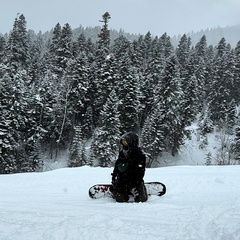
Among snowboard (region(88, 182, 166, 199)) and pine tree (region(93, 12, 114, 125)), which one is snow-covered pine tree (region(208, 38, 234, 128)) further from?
snowboard (region(88, 182, 166, 199))

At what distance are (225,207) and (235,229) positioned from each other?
3.97 ft

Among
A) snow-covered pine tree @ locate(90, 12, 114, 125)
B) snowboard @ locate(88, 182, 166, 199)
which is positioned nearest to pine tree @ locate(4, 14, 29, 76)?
snow-covered pine tree @ locate(90, 12, 114, 125)

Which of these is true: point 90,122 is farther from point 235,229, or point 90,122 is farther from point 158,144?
point 235,229

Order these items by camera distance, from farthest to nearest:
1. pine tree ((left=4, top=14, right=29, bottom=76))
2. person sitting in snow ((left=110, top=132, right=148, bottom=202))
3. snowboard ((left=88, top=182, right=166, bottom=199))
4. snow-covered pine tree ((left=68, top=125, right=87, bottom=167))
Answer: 1. pine tree ((left=4, top=14, right=29, bottom=76))
2. snow-covered pine tree ((left=68, top=125, right=87, bottom=167))
3. snowboard ((left=88, top=182, right=166, bottom=199))
4. person sitting in snow ((left=110, top=132, right=148, bottom=202))

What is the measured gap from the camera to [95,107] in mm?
43062

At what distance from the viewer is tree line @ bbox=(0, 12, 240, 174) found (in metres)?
33.0

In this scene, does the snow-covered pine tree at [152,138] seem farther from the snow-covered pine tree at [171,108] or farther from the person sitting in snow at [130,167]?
the person sitting in snow at [130,167]

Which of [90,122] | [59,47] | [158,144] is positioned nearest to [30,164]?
[90,122]

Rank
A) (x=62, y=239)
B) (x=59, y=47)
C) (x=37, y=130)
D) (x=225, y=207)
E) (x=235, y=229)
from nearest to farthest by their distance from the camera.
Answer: (x=62, y=239), (x=235, y=229), (x=225, y=207), (x=37, y=130), (x=59, y=47)

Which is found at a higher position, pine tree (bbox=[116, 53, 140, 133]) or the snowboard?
pine tree (bbox=[116, 53, 140, 133])

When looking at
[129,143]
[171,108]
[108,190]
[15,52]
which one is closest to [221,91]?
[171,108]

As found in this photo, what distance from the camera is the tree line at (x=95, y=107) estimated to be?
3297cm

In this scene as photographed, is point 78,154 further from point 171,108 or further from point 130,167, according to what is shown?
point 130,167

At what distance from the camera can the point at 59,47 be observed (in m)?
51.6
